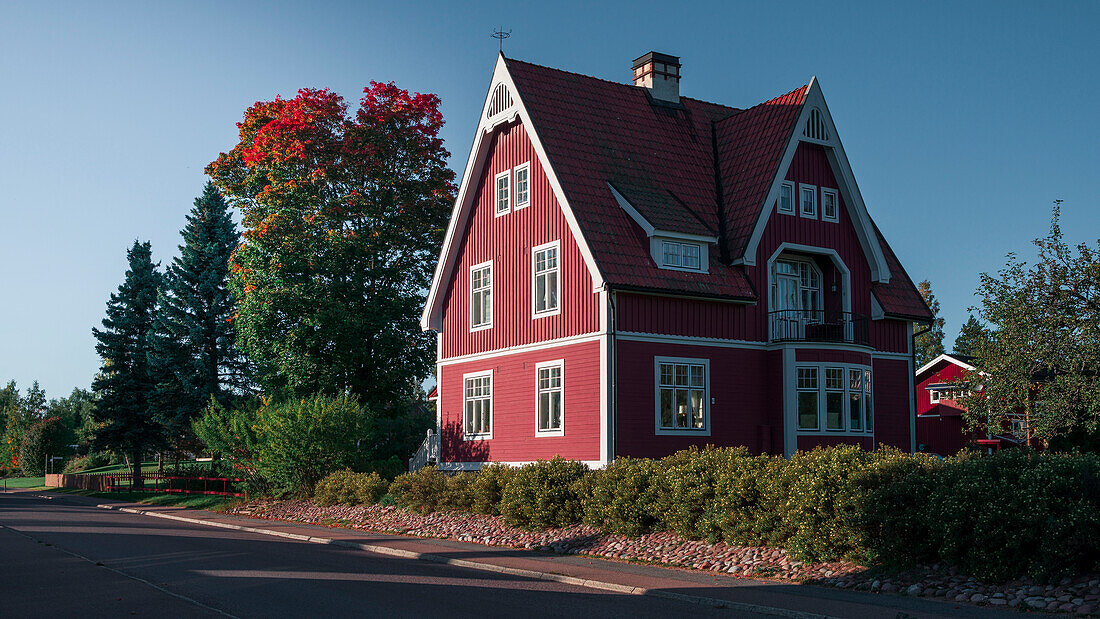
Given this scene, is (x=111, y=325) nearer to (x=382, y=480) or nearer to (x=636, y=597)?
(x=382, y=480)

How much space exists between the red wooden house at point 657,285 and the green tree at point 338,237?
7305 millimetres

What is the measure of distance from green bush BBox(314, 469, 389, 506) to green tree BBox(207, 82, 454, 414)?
965 centimetres

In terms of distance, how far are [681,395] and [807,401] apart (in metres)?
3.89

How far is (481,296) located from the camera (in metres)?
32.3

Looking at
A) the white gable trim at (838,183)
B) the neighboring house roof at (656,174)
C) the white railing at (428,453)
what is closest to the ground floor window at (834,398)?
the neighboring house roof at (656,174)

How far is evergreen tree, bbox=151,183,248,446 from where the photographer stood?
5228cm

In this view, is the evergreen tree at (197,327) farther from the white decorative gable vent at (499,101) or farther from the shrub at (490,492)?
the shrub at (490,492)

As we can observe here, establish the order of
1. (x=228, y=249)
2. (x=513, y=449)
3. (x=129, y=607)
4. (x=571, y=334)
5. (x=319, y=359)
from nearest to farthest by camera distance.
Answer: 1. (x=129, y=607)
2. (x=571, y=334)
3. (x=513, y=449)
4. (x=319, y=359)
5. (x=228, y=249)

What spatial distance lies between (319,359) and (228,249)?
17879mm

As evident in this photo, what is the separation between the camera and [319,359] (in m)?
39.4

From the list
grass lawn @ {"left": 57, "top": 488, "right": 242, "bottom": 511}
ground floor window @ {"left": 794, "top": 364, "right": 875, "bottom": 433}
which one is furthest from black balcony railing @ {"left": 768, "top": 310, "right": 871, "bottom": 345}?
grass lawn @ {"left": 57, "top": 488, "right": 242, "bottom": 511}

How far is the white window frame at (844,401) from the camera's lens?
28.0 metres

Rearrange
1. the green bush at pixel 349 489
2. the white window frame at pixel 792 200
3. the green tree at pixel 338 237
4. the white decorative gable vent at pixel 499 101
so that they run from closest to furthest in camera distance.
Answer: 1. the green bush at pixel 349 489
2. the white window frame at pixel 792 200
3. the white decorative gable vent at pixel 499 101
4. the green tree at pixel 338 237

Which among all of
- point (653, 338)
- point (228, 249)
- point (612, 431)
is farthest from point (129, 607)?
point (228, 249)
